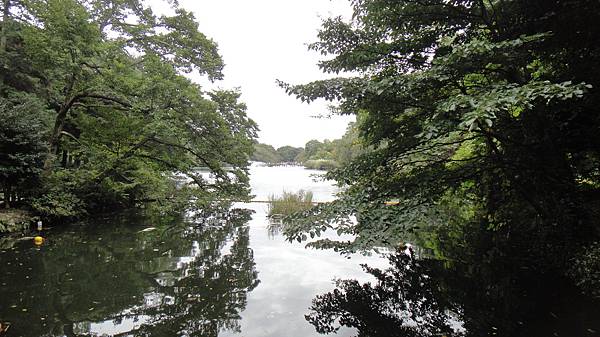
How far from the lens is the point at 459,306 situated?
4180mm

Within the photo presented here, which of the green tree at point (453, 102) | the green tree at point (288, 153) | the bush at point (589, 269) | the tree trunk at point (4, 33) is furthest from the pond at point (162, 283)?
the green tree at point (288, 153)

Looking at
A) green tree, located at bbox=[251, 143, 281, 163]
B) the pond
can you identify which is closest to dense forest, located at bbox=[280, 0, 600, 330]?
the pond

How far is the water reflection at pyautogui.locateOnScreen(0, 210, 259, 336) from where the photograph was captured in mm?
3760

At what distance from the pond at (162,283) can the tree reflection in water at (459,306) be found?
319 mm

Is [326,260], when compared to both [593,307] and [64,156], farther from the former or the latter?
[64,156]

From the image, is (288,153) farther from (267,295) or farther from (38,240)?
(267,295)

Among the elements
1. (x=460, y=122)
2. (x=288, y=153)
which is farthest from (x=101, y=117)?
(x=288, y=153)

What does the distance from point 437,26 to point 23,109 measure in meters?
8.87

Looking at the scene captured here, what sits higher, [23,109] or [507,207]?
[23,109]

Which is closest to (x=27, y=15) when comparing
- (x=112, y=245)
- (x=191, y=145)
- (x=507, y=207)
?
(x=191, y=145)

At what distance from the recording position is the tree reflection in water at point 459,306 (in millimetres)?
3604

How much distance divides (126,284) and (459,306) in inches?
182

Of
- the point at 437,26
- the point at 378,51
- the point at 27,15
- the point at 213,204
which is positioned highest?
the point at 27,15

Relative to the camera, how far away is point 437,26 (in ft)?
12.8
